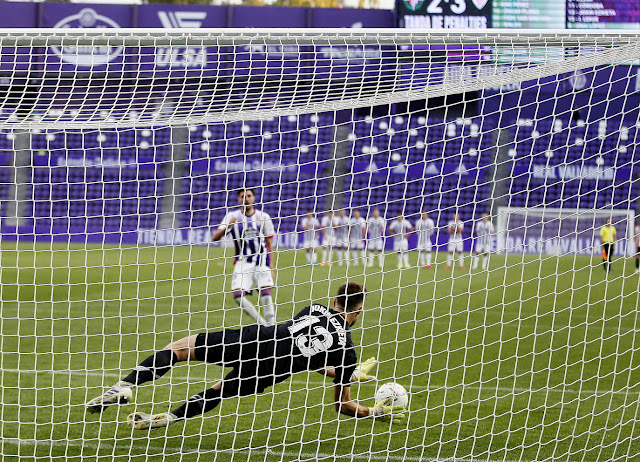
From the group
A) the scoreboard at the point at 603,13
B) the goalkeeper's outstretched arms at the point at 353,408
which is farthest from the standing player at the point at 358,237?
the scoreboard at the point at 603,13

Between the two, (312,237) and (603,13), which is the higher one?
(603,13)

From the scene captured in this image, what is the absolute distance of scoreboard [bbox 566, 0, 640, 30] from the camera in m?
20.1

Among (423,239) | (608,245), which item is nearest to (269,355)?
(608,245)

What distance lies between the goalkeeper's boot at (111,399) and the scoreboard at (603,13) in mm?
18020

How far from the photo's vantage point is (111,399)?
474 cm

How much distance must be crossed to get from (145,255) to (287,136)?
6.04 metres

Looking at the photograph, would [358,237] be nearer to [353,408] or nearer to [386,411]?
[386,411]

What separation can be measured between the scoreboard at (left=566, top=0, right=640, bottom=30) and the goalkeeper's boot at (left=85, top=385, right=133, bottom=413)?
18020 millimetres

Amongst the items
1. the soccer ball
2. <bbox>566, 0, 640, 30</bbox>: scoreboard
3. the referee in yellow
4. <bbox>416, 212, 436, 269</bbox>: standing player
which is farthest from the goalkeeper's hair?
<bbox>566, 0, 640, 30</bbox>: scoreboard

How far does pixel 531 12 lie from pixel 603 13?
68.9 inches

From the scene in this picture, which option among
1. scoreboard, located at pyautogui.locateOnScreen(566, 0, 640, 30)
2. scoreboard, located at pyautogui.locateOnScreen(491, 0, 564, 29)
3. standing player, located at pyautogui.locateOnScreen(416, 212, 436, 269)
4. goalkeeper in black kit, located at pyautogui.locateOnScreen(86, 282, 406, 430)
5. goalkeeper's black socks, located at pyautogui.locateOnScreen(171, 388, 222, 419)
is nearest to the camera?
goalkeeper in black kit, located at pyautogui.locateOnScreen(86, 282, 406, 430)

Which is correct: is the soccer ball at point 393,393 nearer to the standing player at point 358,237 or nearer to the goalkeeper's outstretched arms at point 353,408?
the goalkeeper's outstretched arms at point 353,408

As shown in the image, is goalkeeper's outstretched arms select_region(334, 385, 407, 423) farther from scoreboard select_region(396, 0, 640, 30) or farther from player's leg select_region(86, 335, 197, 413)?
scoreboard select_region(396, 0, 640, 30)

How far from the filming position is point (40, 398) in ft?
20.7
